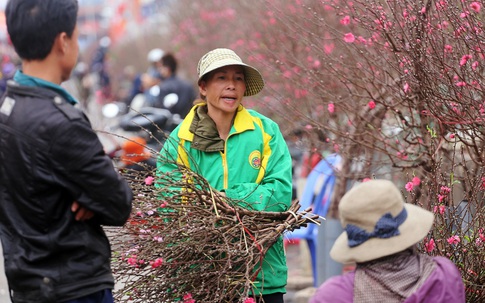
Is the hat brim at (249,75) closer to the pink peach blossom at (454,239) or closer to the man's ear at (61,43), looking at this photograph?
the pink peach blossom at (454,239)

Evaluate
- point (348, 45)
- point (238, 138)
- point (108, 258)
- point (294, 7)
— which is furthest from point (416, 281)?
Result: point (294, 7)

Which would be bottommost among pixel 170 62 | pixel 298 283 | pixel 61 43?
pixel 298 283

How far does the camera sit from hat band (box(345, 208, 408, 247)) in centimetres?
357

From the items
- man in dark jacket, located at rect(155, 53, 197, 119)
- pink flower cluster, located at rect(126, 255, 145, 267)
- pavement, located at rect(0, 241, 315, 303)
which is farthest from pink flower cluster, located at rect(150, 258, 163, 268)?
man in dark jacket, located at rect(155, 53, 197, 119)

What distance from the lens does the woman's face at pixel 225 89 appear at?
17.3 ft

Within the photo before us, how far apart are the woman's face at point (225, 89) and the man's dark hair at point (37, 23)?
1.64 meters

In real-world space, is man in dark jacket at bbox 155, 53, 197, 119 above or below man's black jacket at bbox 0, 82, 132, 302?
above

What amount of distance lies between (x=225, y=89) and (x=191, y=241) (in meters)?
0.95

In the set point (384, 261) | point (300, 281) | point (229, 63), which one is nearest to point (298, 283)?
point (300, 281)

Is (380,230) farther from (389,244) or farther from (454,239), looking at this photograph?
(454,239)

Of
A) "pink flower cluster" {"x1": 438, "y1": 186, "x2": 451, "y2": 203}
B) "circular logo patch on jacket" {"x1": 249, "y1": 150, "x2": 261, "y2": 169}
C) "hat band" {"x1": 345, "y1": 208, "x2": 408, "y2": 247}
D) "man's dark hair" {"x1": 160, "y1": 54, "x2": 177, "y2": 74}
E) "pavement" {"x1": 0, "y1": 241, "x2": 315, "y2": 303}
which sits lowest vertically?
"pavement" {"x1": 0, "y1": 241, "x2": 315, "y2": 303}

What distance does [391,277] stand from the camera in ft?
11.8

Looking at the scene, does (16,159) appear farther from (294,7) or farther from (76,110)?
(294,7)

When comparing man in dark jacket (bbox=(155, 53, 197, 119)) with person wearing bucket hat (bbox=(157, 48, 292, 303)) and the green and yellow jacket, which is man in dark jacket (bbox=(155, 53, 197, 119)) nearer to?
person wearing bucket hat (bbox=(157, 48, 292, 303))
